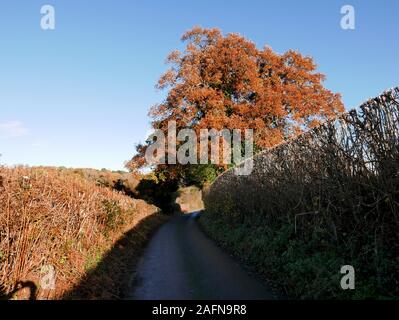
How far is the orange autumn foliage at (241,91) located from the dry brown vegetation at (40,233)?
1781 centimetres

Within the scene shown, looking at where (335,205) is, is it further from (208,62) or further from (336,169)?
(208,62)

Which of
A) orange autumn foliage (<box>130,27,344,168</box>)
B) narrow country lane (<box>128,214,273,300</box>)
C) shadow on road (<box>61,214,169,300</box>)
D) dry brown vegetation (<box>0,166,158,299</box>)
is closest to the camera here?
dry brown vegetation (<box>0,166,158,299</box>)

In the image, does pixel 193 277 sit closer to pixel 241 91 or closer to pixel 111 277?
pixel 111 277

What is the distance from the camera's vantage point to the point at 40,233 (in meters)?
7.31

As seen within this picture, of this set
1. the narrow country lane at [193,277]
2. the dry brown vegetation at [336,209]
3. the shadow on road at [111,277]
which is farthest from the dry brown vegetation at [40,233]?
the dry brown vegetation at [336,209]

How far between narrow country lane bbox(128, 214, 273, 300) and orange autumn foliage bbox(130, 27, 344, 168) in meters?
14.2

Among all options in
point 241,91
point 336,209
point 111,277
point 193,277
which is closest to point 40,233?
point 111,277

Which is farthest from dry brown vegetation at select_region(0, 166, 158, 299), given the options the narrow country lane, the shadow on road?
the narrow country lane

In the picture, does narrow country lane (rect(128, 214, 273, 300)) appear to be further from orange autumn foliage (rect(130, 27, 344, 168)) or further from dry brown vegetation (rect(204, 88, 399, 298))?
orange autumn foliage (rect(130, 27, 344, 168))

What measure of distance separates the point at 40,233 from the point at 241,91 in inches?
961

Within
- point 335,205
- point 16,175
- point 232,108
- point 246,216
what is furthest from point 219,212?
point 16,175

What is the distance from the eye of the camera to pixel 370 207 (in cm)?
749

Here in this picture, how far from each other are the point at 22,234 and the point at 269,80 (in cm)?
2754

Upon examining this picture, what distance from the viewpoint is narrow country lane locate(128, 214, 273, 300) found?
8.18m
